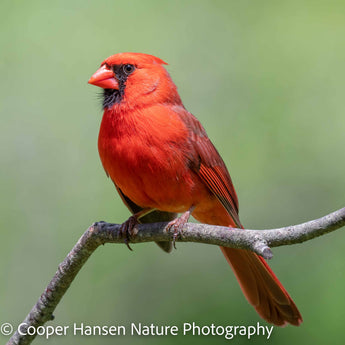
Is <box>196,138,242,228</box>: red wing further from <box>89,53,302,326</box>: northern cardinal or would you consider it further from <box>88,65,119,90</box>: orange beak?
<box>88,65,119,90</box>: orange beak

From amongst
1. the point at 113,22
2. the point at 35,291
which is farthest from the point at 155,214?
the point at 113,22

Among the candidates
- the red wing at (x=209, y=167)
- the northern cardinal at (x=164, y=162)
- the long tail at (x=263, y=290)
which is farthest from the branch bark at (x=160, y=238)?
the long tail at (x=263, y=290)

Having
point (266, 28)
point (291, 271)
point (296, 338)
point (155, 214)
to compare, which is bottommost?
point (296, 338)

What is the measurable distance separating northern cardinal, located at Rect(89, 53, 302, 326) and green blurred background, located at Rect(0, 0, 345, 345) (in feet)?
0.71

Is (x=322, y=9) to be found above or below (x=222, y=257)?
above

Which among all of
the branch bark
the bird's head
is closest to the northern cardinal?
the bird's head

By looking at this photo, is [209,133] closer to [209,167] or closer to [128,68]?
[209,167]

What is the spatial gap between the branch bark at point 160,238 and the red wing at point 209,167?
0.45 meters

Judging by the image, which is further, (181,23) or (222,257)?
(181,23)

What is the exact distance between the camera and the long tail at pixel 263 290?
340 centimetres

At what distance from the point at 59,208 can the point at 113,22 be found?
62.8 inches

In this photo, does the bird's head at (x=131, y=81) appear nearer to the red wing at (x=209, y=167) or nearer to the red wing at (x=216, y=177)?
the red wing at (x=209, y=167)

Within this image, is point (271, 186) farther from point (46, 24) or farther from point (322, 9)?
point (46, 24)

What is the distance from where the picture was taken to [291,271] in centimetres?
373
